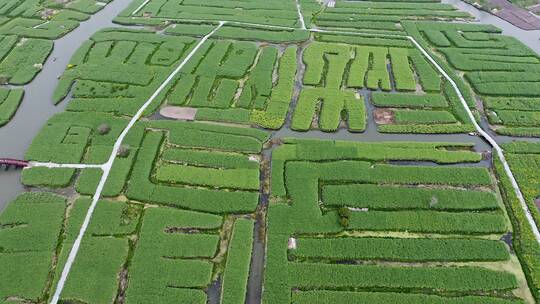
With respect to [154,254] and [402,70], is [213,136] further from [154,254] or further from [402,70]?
[402,70]

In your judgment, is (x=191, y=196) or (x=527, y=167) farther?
(x=527, y=167)

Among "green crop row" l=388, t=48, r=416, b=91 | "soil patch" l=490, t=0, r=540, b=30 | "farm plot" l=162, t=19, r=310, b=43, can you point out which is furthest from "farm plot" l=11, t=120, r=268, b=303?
"soil patch" l=490, t=0, r=540, b=30

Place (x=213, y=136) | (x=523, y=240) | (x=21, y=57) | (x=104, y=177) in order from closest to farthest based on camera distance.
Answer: (x=523, y=240) < (x=104, y=177) < (x=213, y=136) < (x=21, y=57)

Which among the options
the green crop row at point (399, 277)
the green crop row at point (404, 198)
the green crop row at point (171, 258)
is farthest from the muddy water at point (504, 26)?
the green crop row at point (171, 258)

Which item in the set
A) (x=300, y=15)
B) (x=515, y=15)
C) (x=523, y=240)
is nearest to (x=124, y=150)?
(x=523, y=240)

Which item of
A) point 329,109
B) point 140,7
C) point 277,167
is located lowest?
point 277,167

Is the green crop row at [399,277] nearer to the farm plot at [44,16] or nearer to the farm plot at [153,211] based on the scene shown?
the farm plot at [153,211]
